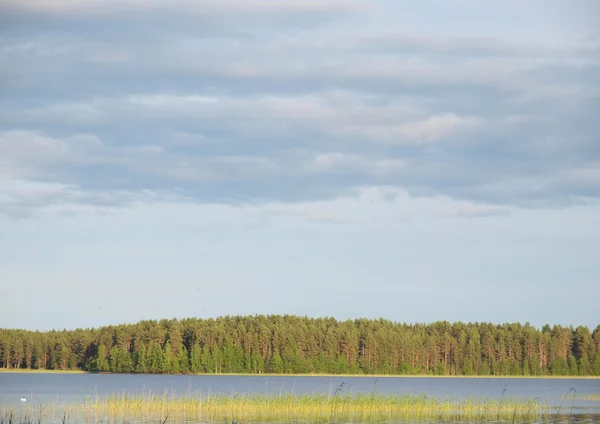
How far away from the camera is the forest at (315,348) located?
113875 millimetres

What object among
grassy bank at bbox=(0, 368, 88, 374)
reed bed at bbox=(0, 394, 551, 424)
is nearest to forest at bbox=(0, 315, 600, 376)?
grassy bank at bbox=(0, 368, 88, 374)

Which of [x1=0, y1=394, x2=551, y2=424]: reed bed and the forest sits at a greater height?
the forest

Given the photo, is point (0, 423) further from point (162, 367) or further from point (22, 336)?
point (22, 336)

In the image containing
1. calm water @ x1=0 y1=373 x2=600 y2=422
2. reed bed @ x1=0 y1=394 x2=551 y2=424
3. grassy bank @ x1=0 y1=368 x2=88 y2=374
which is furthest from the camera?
grassy bank @ x1=0 y1=368 x2=88 y2=374

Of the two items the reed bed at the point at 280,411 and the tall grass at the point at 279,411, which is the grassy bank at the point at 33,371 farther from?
the reed bed at the point at 280,411

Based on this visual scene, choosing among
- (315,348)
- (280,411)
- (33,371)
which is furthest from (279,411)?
(33,371)

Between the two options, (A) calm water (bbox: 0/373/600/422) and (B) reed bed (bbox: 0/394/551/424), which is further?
(A) calm water (bbox: 0/373/600/422)

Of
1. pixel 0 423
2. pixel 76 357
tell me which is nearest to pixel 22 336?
pixel 76 357

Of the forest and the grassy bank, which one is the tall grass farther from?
the grassy bank

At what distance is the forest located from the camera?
374 feet

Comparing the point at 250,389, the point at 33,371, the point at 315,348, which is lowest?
the point at 250,389

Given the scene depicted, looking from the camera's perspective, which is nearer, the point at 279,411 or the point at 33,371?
the point at 279,411

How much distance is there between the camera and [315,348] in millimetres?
114812

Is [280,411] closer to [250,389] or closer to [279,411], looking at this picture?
[279,411]
